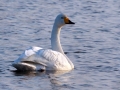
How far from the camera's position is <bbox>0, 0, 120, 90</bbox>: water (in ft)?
42.0

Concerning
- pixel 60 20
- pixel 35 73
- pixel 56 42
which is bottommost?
pixel 35 73

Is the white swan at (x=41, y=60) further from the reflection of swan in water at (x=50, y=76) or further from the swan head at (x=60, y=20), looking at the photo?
the swan head at (x=60, y=20)

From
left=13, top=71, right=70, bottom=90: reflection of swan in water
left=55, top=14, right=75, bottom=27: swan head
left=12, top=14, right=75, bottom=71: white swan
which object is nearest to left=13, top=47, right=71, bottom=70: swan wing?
left=12, top=14, right=75, bottom=71: white swan

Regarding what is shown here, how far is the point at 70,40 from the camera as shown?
685 inches

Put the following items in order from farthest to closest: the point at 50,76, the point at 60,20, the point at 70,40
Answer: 1. the point at 70,40
2. the point at 60,20
3. the point at 50,76

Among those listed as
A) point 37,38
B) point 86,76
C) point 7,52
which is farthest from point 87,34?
point 86,76

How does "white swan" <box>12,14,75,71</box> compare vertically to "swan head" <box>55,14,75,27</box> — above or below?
below

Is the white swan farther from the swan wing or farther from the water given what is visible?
the water

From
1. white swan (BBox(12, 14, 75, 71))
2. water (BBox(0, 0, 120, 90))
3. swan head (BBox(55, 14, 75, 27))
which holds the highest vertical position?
swan head (BBox(55, 14, 75, 27))

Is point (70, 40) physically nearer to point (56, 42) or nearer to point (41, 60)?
point (56, 42)

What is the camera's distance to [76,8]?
74.8 ft

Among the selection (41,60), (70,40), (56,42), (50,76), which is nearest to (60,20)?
(56,42)

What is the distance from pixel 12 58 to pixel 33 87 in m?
2.94

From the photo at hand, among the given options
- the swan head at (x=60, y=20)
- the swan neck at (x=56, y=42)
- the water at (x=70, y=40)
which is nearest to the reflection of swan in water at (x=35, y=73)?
the water at (x=70, y=40)
